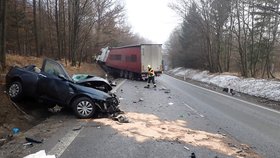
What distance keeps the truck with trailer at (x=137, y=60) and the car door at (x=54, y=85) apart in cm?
2359

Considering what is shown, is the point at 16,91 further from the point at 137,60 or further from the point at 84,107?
the point at 137,60

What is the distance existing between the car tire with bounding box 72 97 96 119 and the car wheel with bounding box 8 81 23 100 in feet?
6.10

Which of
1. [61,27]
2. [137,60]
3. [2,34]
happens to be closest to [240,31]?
[137,60]

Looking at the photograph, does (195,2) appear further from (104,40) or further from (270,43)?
(104,40)

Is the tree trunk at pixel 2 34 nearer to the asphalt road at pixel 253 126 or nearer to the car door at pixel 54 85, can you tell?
the car door at pixel 54 85

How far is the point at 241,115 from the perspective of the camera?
46.0ft

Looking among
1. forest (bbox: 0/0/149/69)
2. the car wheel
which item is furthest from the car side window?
forest (bbox: 0/0/149/69)

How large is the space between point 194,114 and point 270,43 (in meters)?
29.6

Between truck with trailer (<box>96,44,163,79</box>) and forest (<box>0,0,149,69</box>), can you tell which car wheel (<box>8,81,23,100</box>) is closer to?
forest (<box>0,0,149,69</box>)

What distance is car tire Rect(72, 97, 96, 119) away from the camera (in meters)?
11.3

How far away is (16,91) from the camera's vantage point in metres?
11.9

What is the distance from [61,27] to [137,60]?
1533 centimetres

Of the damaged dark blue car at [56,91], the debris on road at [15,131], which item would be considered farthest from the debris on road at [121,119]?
the debris on road at [15,131]

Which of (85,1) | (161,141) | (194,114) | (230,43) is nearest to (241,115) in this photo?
(194,114)
